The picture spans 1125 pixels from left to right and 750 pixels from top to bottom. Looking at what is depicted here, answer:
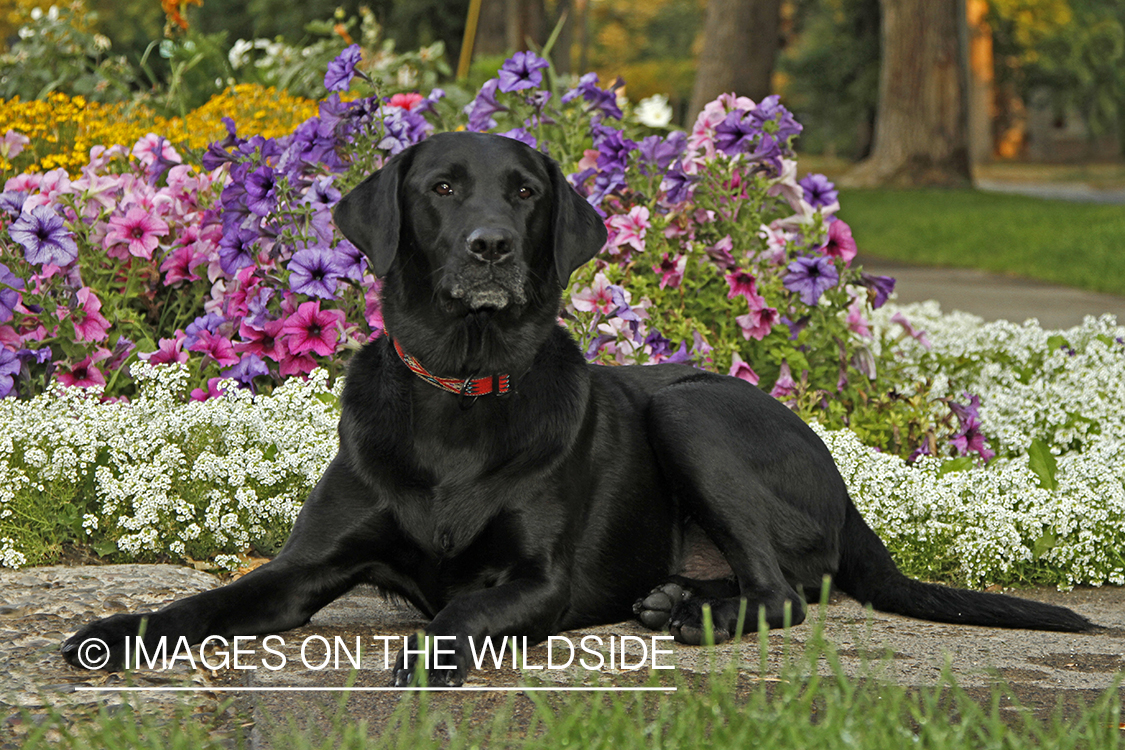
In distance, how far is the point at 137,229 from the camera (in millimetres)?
5230

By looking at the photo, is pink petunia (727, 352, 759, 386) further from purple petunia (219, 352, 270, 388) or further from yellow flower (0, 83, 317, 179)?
yellow flower (0, 83, 317, 179)

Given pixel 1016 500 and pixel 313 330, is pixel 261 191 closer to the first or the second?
pixel 313 330

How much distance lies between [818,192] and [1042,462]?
4.86ft

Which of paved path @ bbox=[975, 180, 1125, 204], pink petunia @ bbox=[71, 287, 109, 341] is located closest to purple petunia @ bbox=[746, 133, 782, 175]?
pink petunia @ bbox=[71, 287, 109, 341]

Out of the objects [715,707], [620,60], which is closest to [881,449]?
[715,707]

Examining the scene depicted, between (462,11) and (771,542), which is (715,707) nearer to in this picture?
(771,542)

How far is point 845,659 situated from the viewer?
10.4ft

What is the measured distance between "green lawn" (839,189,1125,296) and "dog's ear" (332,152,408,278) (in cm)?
975

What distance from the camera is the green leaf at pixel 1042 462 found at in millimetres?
5043

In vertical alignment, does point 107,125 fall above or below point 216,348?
above

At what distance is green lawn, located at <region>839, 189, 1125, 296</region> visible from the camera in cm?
1340

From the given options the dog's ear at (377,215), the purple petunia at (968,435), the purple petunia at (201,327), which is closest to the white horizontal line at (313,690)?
the dog's ear at (377,215)

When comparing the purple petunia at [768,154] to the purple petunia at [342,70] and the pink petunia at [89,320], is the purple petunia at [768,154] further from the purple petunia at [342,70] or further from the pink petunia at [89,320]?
the pink petunia at [89,320]

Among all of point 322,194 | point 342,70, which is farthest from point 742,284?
point 342,70
